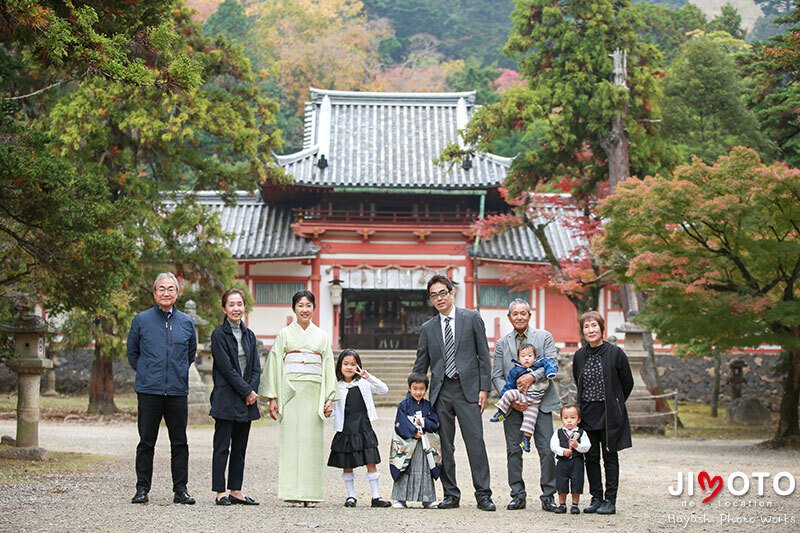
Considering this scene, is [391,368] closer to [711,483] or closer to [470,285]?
[470,285]

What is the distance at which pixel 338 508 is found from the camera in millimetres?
8273

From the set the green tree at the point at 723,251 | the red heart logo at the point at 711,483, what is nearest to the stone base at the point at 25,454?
the red heart logo at the point at 711,483

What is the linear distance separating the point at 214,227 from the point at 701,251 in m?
8.58

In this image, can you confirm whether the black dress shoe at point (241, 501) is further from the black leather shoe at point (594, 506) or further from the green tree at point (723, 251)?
the green tree at point (723, 251)

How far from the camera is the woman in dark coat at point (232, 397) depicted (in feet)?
27.3

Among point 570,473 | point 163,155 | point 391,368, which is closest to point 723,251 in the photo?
point 570,473

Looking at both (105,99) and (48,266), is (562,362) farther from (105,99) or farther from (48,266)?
(48,266)

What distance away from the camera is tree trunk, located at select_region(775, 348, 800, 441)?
16031 millimetres

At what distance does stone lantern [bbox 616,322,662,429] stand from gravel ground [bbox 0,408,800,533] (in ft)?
17.8

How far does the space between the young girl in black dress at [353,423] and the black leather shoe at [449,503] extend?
430mm

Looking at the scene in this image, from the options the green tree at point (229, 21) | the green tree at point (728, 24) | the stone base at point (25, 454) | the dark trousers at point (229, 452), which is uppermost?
the green tree at point (229, 21)

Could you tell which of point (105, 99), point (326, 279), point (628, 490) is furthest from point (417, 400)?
point (326, 279)

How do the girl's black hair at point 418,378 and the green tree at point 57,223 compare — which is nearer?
the girl's black hair at point 418,378

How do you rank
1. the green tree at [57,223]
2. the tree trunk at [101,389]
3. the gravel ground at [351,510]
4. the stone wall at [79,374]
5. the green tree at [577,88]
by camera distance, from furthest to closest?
the stone wall at [79,374]
the green tree at [577,88]
the tree trunk at [101,389]
the green tree at [57,223]
the gravel ground at [351,510]
